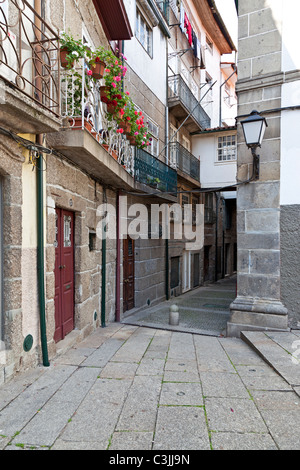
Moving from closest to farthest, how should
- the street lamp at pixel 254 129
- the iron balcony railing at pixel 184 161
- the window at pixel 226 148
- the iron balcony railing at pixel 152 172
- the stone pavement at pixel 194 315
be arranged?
the street lamp at pixel 254 129 → the stone pavement at pixel 194 315 → the iron balcony railing at pixel 152 172 → the iron balcony railing at pixel 184 161 → the window at pixel 226 148

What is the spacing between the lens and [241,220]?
245 inches

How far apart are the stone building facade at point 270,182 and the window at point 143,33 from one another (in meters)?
4.49

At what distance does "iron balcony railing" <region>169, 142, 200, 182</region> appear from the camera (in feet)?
41.2

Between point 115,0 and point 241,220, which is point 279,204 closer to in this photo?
point 241,220

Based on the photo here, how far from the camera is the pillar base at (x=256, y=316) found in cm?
582

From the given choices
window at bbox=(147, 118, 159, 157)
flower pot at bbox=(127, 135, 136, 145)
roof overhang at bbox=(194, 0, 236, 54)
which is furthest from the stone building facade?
roof overhang at bbox=(194, 0, 236, 54)

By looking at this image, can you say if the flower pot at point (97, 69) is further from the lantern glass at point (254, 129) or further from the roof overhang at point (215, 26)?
the roof overhang at point (215, 26)

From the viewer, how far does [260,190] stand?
19.9ft

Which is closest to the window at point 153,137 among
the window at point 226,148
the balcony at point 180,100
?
the balcony at point 180,100

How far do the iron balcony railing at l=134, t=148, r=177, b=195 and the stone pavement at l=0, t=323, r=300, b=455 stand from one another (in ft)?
13.9

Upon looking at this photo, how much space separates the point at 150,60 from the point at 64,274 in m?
8.23

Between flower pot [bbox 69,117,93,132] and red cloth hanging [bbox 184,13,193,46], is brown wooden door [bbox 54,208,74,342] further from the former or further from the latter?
red cloth hanging [bbox 184,13,193,46]

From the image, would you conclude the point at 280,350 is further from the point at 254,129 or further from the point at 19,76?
the point at 19,76

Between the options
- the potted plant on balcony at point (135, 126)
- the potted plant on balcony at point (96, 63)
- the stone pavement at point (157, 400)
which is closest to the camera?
the stone pavement at point (157, 400)
